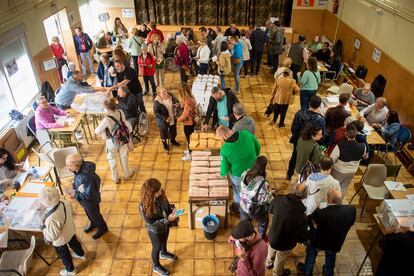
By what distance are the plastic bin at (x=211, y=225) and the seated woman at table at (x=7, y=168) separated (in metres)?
2.95

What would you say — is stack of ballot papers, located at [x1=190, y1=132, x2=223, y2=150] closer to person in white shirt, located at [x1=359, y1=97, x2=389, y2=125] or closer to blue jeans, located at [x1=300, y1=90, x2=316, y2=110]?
blue jeans, located at [x1=300, y1=90, x2=316, y2=110]

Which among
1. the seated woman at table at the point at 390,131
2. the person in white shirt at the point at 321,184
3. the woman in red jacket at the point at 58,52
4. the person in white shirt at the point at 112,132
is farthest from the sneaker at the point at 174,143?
the woman in red jacket at the point at 58,52

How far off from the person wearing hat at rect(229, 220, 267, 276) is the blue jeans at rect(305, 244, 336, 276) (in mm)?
1198

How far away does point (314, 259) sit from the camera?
4.18 metres

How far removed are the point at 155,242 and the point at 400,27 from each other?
7.16 m

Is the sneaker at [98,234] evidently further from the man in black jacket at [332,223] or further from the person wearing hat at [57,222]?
the man in black jacket at [332,223]

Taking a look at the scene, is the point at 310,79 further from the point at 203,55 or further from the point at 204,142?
the point at 203,55

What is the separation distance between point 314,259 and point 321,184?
99cm

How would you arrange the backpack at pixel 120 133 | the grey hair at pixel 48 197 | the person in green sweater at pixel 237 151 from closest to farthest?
the grey hair at pixel 48 197 → the person in green sweater at pixel 237 151 → the backpack at pixel 120 133

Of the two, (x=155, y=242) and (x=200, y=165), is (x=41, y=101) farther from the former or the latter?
(x=155, y=242)

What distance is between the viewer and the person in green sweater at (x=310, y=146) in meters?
4.69

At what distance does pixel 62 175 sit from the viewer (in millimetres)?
5641

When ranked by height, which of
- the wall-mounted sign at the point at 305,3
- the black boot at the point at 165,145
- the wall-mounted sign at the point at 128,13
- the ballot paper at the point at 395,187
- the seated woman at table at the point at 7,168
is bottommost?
the black boot at the point at 165,145

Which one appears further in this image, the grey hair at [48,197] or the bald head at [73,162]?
the bald head at [73,162]
